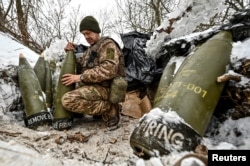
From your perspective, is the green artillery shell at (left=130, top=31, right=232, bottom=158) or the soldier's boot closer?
the green artillery shell at (left=130, top=31, right=232, bottom=158)

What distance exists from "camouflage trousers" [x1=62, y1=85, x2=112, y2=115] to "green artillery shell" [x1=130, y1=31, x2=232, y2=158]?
0.95 meters

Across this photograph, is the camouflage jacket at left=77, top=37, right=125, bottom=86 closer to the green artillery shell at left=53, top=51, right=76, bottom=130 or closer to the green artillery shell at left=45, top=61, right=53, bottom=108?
the green artillery shell at left=53, top=51, right=76, bottom=130

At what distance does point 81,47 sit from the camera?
471 centimetres

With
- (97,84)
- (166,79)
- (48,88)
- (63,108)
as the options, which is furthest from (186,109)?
(48,88)

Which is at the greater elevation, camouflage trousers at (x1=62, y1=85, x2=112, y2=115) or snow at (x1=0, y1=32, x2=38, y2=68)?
snow at (x1=0, y1=32, x2=38, y2=68)

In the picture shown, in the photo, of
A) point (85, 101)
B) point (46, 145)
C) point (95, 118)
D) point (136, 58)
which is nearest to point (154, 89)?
point (136, 58)

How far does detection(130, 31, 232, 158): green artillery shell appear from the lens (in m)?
1.94

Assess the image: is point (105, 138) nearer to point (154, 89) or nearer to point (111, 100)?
point (111, 100)

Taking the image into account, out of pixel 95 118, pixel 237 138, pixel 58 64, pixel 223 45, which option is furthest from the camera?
pixel 58 64

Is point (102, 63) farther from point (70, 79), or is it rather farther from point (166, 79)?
point (166, 79)

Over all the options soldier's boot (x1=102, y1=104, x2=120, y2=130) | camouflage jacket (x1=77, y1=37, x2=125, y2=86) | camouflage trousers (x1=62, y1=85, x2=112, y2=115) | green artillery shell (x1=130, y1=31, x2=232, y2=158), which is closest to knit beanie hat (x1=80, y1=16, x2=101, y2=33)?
camouflage jacket (x1=77, y1=37, x2=125, y2=86)

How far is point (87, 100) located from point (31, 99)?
0.72 meters

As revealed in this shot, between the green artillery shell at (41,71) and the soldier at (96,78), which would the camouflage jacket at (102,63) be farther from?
the green artillery shell at (41,71)

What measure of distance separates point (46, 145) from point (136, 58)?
2.07m
